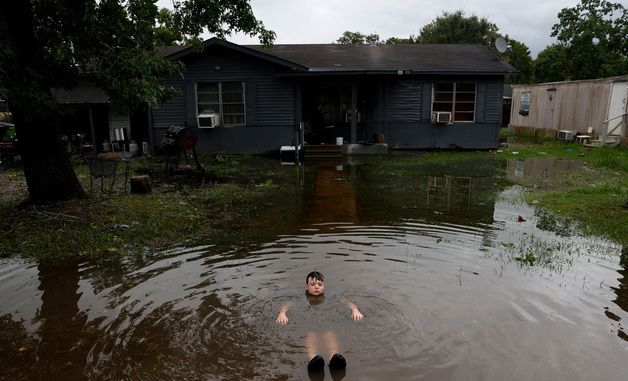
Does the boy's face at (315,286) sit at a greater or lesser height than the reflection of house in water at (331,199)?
lesser

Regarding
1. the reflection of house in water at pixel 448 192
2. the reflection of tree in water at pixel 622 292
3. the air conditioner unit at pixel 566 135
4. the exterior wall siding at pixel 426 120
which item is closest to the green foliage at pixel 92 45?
the reflection of house in water at pixel 448 192

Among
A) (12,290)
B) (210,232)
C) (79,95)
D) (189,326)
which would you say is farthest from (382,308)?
(79,95)

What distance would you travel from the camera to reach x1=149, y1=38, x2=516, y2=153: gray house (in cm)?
1873

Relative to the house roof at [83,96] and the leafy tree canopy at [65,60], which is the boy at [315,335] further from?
the house roof at [83,96]

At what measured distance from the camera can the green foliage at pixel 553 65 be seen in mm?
35812

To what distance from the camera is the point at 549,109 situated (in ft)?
84.9

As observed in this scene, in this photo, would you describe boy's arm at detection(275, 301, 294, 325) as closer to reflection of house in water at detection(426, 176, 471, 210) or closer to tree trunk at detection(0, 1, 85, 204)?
tree trunk at detection(0, 1, 85, 204)

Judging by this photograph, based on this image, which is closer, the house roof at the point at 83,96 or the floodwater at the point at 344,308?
the floodwater at the point at 344,308

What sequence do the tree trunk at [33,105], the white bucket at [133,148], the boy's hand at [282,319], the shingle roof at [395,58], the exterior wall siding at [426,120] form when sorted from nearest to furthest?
the boy's hand at [282,319] < the tree trunk at [33,105] < the shingle roof at [395,58] < the white bucket at [133,148] < the exterior wall siding at [426,120]

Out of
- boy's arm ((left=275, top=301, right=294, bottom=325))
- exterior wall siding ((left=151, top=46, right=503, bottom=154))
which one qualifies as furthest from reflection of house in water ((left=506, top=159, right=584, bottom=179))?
boy's arm ((left=275, top=301, right=294, bottom=325))

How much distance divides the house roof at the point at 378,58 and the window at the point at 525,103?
7850 mm

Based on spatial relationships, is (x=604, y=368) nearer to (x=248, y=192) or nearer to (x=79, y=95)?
(x=248, y=192)

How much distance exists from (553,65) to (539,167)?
24.3 metres

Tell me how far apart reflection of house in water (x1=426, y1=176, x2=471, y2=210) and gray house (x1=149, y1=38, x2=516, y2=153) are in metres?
6.16
